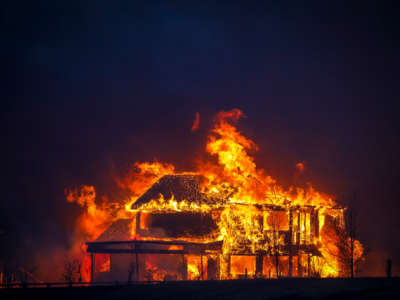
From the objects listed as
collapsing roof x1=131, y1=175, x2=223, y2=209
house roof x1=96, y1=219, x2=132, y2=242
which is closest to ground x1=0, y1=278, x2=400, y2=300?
collapsing roof x1=131, y1=175, x2=223, y2=209

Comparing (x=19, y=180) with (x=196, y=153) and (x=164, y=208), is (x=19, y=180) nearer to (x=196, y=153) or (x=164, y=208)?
(x=196, y=153)

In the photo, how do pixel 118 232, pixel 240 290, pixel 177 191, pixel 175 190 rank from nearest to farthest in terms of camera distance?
pixel 240 290 < pixel 177 191 < pixel 175 190 < pixel 118 232

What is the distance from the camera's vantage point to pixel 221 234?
5456cm

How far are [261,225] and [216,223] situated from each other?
4216mm

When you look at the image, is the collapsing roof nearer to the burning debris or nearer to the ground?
the burning debris

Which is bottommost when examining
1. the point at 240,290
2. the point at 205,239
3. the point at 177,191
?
the point at 240,290

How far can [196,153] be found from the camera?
74625 mm

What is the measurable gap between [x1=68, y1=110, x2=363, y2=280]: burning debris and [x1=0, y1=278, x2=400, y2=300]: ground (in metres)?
14.2

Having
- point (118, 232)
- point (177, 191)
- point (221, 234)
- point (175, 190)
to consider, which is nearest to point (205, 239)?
point (221, 234)

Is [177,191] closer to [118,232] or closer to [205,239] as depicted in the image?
[205,239]

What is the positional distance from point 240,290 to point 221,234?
19543 millimetres

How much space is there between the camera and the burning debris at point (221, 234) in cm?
5431

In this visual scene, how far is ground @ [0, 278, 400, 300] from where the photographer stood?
30594 millimetres

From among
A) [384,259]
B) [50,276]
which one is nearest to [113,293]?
[50,276]
